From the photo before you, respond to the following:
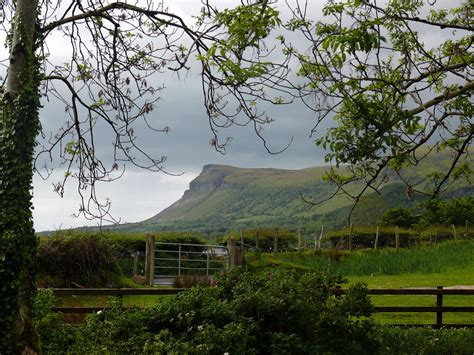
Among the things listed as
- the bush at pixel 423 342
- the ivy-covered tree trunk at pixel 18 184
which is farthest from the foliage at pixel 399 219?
the ivy-covered tree trunk at pixel 18 184

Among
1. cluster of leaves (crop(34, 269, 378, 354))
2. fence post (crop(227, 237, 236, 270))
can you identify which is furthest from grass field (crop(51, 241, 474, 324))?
cluster of leaves (crop(34, 269, 378, 354))

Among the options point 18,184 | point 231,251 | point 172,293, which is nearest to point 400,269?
point 231,251

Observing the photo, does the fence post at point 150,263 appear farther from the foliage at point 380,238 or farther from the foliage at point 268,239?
the foliage at point 380,238

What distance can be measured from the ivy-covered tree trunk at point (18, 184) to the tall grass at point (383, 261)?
46.6 feet

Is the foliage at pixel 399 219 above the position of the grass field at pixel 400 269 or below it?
above

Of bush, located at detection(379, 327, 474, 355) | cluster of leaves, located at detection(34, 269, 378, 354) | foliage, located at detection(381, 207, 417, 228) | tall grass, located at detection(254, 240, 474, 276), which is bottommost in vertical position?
bush, located at detection(379, 327, 474, 355)

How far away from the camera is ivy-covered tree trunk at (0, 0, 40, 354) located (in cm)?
753

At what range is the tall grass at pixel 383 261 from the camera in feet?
75.0

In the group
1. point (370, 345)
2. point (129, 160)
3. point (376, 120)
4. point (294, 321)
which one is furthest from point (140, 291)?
point (376, 120)

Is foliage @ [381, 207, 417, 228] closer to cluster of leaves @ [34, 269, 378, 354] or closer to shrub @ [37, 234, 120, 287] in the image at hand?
shrub @ [37, 234, 120, 287]

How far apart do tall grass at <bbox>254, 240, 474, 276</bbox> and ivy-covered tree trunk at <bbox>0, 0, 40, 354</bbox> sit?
1419 centimetres

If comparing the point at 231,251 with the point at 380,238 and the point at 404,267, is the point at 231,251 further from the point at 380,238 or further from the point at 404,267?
the point at 380,238

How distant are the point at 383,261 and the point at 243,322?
16185 mm

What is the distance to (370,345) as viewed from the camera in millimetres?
9234
